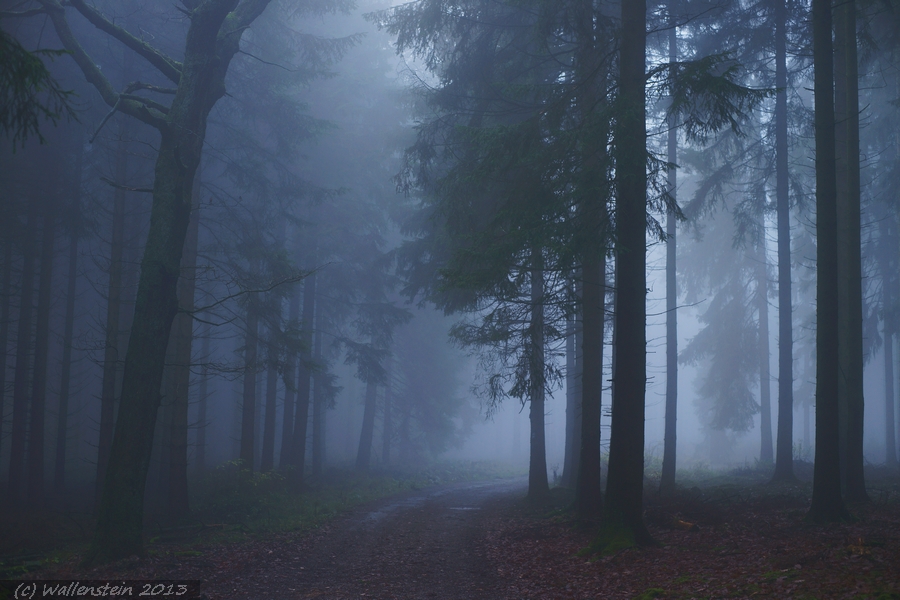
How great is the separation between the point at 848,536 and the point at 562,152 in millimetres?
7087

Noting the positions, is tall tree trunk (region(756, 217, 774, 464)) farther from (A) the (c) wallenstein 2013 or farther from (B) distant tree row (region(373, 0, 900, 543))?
(A) the (c) wallenstein 2013

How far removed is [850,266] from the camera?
11727mm

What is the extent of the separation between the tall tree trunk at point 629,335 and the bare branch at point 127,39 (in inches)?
318

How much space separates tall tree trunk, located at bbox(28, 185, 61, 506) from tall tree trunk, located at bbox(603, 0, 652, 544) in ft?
50.6

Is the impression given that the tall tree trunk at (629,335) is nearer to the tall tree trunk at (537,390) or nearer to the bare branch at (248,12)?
the tall tree trunk at (537,390)

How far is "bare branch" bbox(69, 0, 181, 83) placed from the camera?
9305 mm

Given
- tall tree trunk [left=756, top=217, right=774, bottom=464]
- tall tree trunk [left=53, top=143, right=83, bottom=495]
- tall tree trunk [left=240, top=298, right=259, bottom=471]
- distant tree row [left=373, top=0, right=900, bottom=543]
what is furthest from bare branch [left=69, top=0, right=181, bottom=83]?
tall tree trunk [left=756, top=217, right=774, bottom=464]

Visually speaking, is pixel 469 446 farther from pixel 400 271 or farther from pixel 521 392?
pixel 521 392

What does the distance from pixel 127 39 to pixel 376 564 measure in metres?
10.2

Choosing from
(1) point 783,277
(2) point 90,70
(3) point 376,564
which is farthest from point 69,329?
(1) point 783,277

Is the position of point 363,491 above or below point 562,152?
below

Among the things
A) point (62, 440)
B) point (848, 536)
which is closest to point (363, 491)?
point (62, 440)

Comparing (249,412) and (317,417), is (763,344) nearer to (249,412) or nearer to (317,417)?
(317,417)

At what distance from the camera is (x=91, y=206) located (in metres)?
16.1
